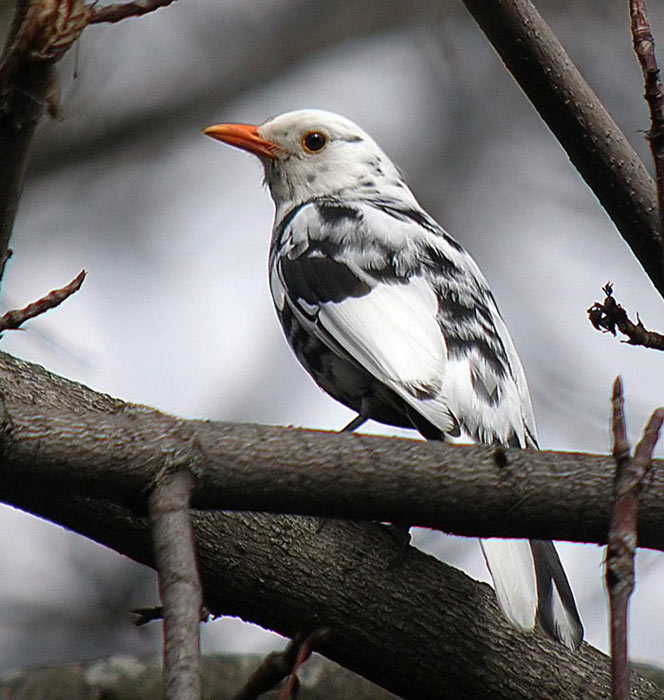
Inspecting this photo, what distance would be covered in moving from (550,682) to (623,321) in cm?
110

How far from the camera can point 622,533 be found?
1.77 metres

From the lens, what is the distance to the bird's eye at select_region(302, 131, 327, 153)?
5.61 meters

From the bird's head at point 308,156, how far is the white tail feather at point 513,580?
2392 mm

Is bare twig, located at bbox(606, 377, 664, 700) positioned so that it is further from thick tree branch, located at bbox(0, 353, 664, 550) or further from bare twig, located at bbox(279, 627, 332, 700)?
thick tree branch, located at bbox(0, 353, 664, 550)

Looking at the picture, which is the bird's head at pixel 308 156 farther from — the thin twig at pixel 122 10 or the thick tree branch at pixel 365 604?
the thin twig at pixel 122 10

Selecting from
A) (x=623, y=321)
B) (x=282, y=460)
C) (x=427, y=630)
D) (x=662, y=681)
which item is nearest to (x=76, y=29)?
(x=282, y=460)

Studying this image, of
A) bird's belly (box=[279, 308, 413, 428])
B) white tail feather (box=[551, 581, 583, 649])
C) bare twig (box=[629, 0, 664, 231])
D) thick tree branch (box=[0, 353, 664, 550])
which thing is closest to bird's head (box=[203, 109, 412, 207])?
bird's belly (box=[279, 308, 413, 428])

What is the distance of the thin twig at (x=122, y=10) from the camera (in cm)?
204

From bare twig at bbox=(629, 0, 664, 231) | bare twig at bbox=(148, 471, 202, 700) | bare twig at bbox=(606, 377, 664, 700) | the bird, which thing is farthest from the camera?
the bird

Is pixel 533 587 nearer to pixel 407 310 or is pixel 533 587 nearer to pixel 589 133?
pixel 407 310

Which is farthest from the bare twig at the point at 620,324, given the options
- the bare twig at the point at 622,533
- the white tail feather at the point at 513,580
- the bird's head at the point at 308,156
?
the bird's head at the point at 308,156

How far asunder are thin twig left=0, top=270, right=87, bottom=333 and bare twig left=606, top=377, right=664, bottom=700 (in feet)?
3.84

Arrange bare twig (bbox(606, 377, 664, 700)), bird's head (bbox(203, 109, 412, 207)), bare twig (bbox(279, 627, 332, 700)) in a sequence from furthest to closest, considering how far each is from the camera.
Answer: bird's head (bbox(203, 109, 412, 207)), bare twig (bbox(279, 627, 332, 700)), bare twig (bbox(606, 377, 664, 700))

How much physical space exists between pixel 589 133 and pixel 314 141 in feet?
7.40
